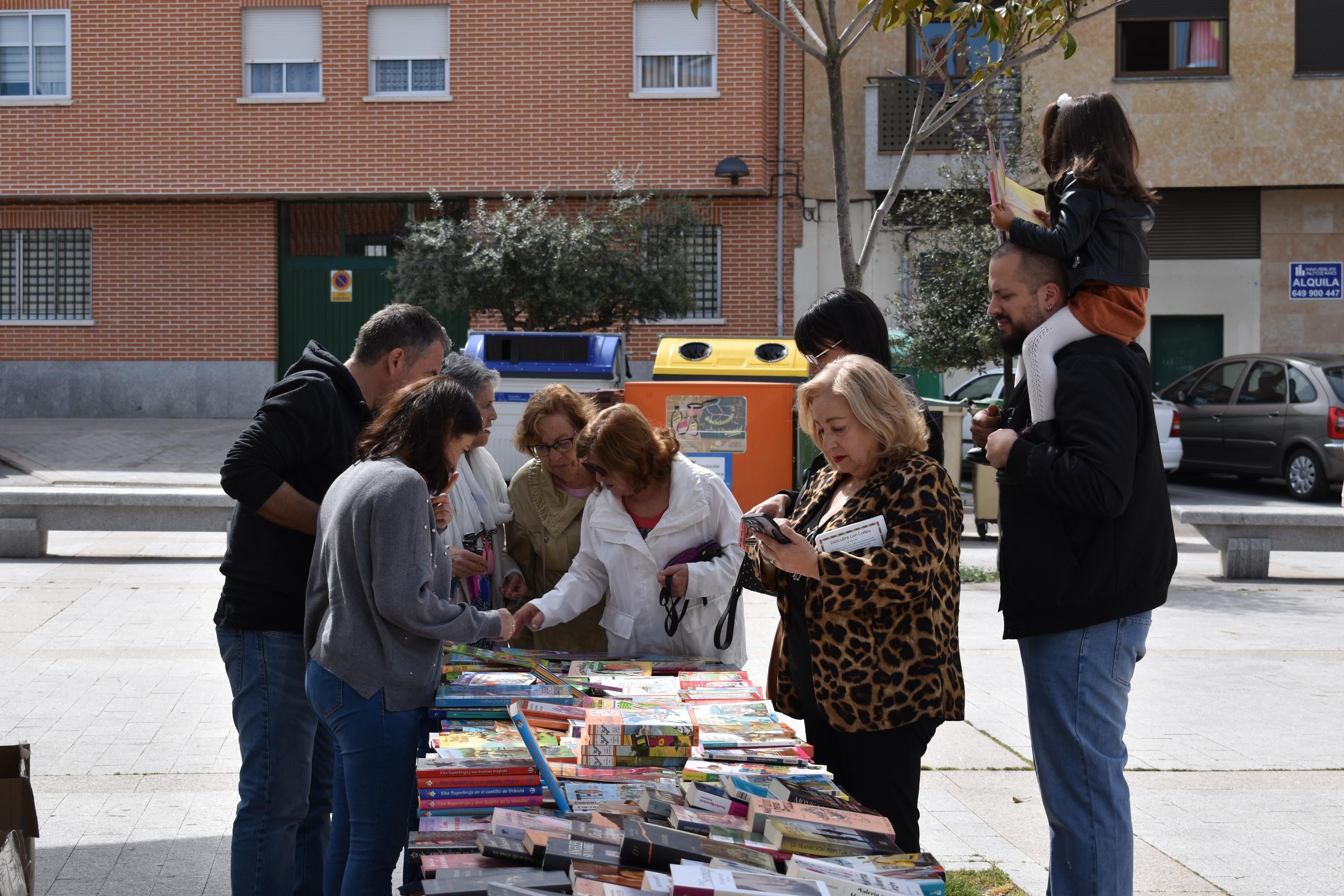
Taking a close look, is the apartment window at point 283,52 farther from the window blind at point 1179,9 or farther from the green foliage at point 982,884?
the green foliage at point 982,884

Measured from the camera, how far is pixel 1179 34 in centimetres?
2244

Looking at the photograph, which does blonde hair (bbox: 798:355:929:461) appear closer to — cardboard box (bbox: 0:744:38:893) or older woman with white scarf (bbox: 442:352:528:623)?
older woman with white scarf (bbox: 442:352:528:623)

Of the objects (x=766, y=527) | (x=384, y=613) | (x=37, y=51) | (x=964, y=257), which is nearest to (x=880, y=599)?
(x=766, y=527)

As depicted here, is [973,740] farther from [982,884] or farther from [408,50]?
[408,50]

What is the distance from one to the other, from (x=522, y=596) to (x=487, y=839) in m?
2.15

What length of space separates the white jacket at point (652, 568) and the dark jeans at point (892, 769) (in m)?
0.95

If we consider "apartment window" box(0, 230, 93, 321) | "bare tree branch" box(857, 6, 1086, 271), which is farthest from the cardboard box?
"apartment window" box(0, 230, 93, 321)

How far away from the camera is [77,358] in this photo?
22516 millimetres

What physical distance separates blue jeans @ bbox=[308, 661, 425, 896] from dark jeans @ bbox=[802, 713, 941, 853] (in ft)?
3.59

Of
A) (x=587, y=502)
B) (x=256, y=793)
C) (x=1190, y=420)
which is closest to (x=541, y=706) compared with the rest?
(x=256, y=793)

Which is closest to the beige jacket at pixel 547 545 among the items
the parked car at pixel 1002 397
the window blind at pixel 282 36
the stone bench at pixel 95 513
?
the stone bench at pixel 95 513

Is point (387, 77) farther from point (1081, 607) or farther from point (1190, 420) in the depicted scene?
point (1081, 607)

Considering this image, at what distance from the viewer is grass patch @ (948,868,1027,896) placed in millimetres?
4105

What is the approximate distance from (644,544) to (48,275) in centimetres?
2164
